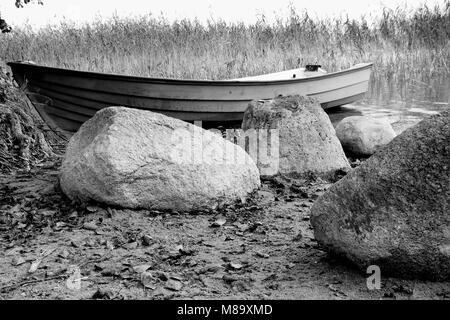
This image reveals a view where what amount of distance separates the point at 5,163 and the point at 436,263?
4.77 metres

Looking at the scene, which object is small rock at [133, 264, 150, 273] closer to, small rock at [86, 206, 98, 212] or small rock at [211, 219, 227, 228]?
small rock at [211, 219, 227, 228]

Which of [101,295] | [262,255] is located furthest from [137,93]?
[101,295]

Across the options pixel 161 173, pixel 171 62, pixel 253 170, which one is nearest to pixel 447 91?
pixel 171 62

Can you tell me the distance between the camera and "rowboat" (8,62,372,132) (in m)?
9.06

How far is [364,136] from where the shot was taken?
7445mm

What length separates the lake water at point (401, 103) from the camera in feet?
36.9

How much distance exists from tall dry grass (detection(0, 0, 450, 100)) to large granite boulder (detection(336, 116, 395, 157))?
5.80 meters

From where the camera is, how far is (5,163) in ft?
20.5

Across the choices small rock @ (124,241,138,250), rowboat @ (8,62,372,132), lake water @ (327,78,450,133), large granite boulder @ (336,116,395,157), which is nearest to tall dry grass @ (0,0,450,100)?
lake water @ (327,78,450,133)

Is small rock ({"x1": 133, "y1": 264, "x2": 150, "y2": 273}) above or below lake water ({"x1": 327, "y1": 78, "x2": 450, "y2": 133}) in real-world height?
below

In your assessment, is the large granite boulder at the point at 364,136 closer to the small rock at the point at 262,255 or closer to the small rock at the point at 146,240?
the small rock at the point at 262,255

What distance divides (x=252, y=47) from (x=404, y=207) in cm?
1172

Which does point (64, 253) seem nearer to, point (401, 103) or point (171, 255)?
point (171, 255)
